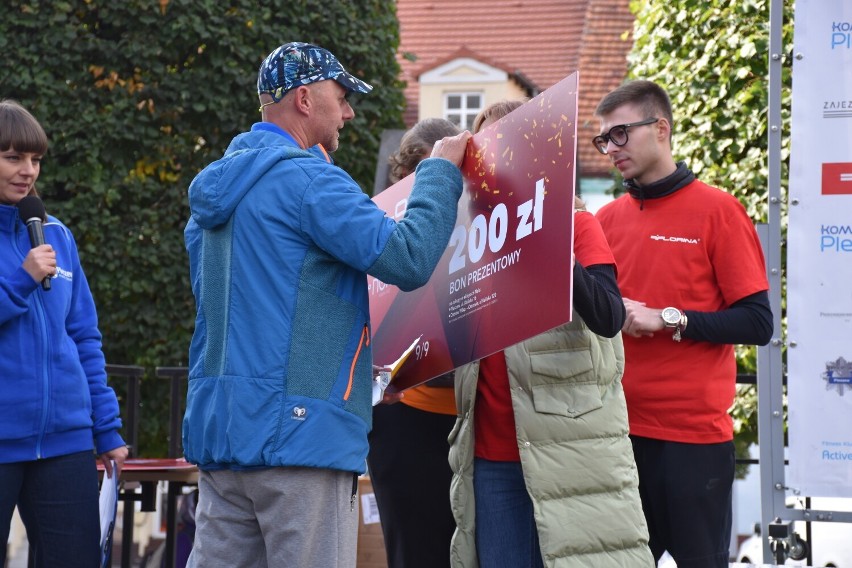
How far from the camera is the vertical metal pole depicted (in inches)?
175

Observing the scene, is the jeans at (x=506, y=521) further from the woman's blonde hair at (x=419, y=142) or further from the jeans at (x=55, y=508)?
the jeans at (x=55, y=508)

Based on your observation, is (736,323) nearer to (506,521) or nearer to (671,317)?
(671,317)

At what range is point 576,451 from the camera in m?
3.28

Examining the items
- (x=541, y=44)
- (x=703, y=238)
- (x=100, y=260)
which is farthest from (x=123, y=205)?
(x=541, y=44)

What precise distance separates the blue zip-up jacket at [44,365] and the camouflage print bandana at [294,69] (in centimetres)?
114

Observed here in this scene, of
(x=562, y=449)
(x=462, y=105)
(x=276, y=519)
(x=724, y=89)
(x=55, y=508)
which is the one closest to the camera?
(x=276, y=519)

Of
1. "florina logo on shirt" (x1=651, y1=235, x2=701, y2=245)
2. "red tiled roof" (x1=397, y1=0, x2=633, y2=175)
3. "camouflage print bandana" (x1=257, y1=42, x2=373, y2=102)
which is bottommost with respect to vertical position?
"florina logo on shirt" (x1=651, y1=235, x2=701, y2=245)

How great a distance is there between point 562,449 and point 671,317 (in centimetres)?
66

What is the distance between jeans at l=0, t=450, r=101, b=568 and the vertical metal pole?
2.47 metres

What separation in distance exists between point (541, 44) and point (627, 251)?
2105 cm

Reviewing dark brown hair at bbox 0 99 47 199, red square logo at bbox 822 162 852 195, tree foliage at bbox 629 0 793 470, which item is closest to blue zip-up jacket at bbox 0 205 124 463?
dark brown hair at bbox 0 99 47 199

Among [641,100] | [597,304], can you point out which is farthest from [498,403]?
[641,100]

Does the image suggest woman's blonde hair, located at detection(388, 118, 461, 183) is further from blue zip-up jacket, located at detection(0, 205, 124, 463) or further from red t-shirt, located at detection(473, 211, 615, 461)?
blue zip-up jacket, located at detection(0, 205, 124, 463)

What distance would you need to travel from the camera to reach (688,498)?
12.1 feet
